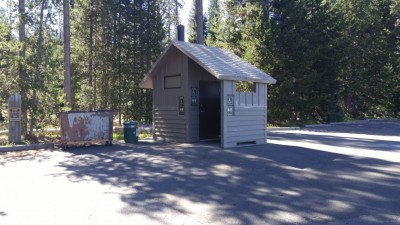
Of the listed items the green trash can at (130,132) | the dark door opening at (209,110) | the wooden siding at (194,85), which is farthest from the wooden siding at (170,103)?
the green trash can at (130,132)

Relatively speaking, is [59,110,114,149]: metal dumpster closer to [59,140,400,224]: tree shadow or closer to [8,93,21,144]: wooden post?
[59,140,400,224]: tree shadow

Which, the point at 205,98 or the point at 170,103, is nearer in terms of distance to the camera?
the point at 205,98

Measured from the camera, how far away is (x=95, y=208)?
610 centimetres

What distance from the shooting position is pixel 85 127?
14.3 meters

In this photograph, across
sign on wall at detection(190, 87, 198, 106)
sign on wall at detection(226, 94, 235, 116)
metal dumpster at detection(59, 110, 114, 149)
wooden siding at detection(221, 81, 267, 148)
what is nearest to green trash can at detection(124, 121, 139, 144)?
metal dumpster at detection(59, 110, 114, 149)

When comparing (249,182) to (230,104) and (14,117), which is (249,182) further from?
(14,117)

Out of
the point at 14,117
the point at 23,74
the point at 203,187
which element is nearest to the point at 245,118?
the point at 203,187

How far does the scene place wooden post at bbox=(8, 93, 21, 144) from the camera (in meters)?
14.7

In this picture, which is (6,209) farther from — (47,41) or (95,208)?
(47,41)

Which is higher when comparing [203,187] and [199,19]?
[199,19]

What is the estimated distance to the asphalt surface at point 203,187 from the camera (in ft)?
18.5

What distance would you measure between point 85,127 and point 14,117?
9.56 ft

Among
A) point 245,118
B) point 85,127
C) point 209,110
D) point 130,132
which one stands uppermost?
point 209,110

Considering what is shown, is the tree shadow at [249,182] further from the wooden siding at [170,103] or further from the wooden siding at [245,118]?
the wooden siding at [170,103]
